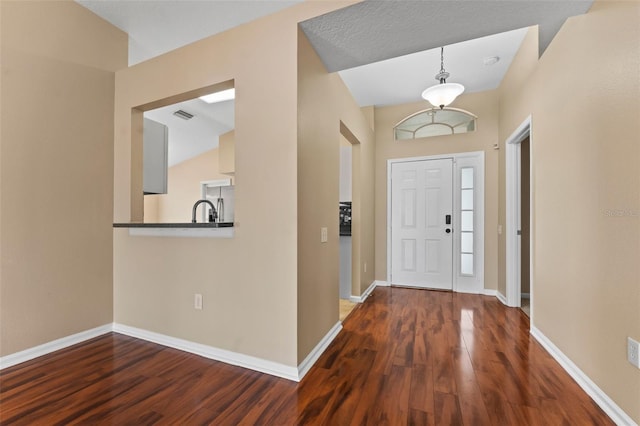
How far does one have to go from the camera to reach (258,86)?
204cm

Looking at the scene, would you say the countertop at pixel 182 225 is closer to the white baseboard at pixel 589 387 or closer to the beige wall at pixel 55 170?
the beige wall at pixel 55 170

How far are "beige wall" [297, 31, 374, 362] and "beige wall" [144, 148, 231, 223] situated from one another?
477 centimetres

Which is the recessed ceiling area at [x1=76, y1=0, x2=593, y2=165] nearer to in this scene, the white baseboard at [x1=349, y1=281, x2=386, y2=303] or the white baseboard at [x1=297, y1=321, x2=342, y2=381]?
the white baseboard at [x1=297, y1=321, x2=342, y2=381]

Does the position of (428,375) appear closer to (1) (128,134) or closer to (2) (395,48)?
(2) (395,48)

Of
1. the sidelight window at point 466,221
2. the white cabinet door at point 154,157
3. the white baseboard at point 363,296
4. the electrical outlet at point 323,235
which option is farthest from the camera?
the sidelight window at point 466,221

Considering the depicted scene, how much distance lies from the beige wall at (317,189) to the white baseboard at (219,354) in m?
0.15

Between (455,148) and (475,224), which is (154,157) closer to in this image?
(455,148)

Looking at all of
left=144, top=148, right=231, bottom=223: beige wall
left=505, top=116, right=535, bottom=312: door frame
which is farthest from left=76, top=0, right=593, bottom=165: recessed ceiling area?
left=144, top=148, right=231, bottom=223: beige wall

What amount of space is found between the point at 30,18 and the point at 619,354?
4652mm

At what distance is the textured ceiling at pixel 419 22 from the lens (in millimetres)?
1763

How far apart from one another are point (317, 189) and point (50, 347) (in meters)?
2.56

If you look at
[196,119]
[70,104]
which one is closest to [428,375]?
[70,104]


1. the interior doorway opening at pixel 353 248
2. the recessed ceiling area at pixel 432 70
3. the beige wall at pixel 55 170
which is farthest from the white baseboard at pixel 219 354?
the recessed ceiling area at pixel 432 70

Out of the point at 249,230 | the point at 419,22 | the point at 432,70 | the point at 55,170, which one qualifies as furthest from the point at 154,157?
the point at 432,70
